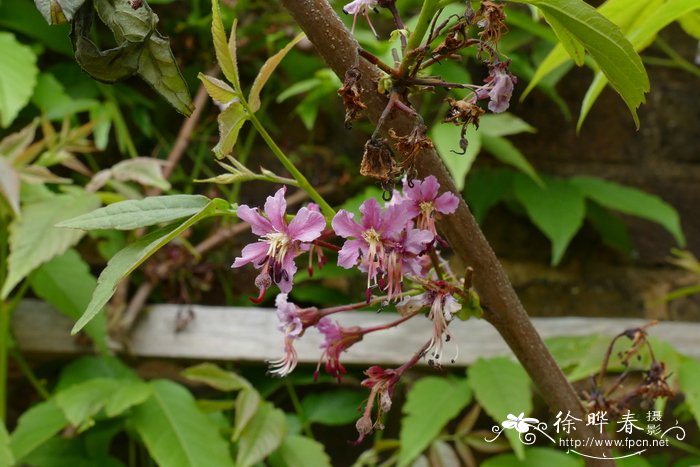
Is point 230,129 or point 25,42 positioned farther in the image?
point 25,42

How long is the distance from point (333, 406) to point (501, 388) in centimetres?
31

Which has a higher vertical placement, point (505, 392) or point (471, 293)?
point (471, 293)

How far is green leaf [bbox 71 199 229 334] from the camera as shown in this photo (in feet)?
0.92

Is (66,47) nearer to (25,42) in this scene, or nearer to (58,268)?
(25,42)

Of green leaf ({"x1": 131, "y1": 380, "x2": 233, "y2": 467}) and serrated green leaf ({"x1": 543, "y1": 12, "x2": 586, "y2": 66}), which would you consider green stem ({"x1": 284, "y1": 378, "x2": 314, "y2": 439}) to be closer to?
green leaf ({"x1": 131, "y1": 380, "x2": 233, "y2": 467})

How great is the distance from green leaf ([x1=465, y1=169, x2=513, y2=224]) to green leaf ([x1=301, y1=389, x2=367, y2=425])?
33cm

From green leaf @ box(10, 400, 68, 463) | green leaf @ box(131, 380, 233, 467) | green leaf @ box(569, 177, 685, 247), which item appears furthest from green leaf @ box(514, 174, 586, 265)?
green leaf @ box(10, 400, 68, 463)

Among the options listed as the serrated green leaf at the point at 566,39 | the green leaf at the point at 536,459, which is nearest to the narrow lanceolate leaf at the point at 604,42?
the serrated green leaf at the point at 566,39

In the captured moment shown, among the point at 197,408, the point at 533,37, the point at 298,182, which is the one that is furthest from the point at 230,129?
the point at 533,37

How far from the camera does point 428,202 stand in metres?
0.32

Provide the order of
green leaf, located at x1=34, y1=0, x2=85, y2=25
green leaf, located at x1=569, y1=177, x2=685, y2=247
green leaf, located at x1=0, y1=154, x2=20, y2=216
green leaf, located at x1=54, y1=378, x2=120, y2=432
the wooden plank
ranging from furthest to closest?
green leaf, located at x1=569, y1=177, x2=685, y2=247 → the wooden plank → green leaf, located at x1=54, y1=378, x2=120, y2=432 → green leaf, located at x1=0, y1=154, x2=20, y2=216 → green leaf, located at x1=34, y1=0, x2=85, y2=25

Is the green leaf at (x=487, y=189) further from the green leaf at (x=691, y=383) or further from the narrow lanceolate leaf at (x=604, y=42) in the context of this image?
the narrow lanceolate leaf at (x=604, y=42)

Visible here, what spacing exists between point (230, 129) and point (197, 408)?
62cm

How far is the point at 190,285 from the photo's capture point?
1.17 m
